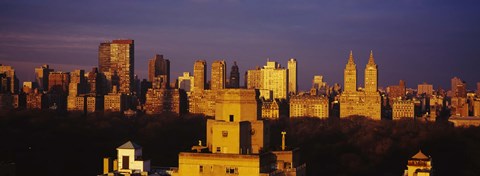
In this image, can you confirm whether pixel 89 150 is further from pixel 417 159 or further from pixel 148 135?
pixel 417 159

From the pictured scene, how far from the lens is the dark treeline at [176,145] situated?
60.2 m

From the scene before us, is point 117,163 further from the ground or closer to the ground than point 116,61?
closer to the ground

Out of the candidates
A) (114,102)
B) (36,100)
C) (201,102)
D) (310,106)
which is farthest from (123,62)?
(310,106)

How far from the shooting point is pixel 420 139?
79938 millimetres

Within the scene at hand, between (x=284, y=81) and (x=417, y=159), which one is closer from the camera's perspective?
(x=417, y=159)

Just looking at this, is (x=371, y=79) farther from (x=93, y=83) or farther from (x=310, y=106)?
(x=93, y=83)

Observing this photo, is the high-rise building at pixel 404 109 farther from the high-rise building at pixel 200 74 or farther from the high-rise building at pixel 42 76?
the high-rise building at pixel 42 76

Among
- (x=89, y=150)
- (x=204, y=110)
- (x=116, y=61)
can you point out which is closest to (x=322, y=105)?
(x=204, y=110)

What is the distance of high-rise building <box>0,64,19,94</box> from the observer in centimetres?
13000

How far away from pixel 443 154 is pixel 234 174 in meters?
42.8

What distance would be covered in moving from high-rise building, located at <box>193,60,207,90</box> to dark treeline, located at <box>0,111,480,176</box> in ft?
194

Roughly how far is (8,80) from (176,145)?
236ft

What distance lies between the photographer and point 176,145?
7000cm

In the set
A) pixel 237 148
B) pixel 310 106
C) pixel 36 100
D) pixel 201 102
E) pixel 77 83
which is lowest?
pixel 237 148
